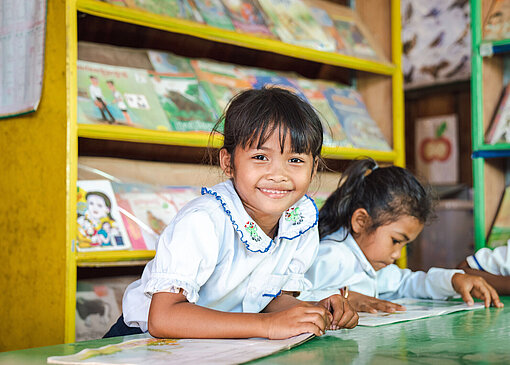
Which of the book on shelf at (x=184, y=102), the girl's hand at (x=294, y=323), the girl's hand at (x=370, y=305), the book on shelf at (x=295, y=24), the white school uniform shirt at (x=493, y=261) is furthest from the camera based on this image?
the book on shelf at (x=295, y=24)

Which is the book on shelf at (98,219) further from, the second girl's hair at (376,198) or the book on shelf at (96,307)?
the second girl's hair at (376,198)

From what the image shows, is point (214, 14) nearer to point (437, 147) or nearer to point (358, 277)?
point (358, 277)

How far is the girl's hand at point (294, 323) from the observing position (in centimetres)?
113

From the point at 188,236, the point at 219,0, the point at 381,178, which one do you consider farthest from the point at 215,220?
the point at 219,0

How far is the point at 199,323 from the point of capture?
46.4 inches

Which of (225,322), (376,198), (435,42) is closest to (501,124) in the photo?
(376,198)

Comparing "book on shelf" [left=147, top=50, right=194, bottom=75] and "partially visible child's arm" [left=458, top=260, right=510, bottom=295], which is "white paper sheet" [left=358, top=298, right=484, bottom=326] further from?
"book on shelf" [left=147, top=50, right=194, bottom=75]

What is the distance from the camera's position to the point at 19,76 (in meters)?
2.21

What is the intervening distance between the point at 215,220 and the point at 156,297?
0.72 ft

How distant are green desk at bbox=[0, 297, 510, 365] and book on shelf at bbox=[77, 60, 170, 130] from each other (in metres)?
1.20

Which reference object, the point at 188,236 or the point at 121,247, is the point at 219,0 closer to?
the point at 121,247

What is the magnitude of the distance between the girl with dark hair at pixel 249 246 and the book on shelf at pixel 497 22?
157 centimetres

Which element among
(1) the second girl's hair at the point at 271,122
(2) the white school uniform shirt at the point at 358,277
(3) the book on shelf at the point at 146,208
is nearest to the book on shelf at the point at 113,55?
(3) the book on shelf at the point at 146,208

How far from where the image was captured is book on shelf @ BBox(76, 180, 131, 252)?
213 centimetres
